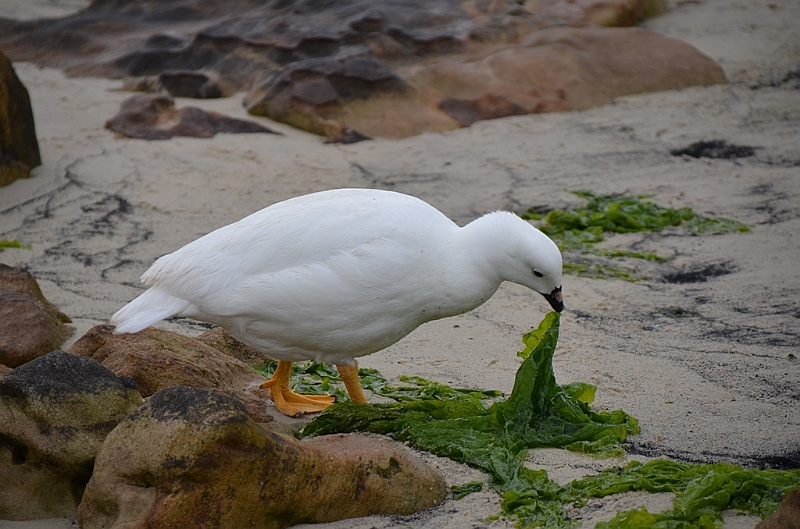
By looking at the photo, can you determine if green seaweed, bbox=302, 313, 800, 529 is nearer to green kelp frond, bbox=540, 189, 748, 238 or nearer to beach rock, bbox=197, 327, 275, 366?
beach rock, bbox=197, 327, 275, 366

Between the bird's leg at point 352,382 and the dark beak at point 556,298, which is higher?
the dark beak at point 556,298

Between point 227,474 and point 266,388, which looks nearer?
point 227,474

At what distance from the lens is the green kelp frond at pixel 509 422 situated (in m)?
4.02

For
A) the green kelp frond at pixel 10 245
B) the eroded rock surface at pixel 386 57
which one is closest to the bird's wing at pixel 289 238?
the green kelp frond at pixel 10 245

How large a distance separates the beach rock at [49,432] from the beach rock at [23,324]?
1062 mm

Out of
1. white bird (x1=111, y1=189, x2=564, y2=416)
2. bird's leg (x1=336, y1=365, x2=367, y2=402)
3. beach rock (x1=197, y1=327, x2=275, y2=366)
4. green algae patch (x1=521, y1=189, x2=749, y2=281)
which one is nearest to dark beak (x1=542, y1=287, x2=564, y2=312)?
white bird (x1=111, y1=189, x2=564, y2=416)

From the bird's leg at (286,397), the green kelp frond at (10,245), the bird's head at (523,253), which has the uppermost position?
the bird's head at (523,253)

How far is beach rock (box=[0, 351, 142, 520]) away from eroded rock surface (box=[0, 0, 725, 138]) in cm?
543

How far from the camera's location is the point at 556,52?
10.1 metres

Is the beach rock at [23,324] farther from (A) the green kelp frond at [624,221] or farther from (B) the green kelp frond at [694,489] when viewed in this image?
(A) the green kelp frond at [624,221]

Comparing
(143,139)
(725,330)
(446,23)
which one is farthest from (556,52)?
(725,330)

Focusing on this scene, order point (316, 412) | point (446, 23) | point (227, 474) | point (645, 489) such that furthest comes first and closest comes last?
point (446, 23)
point (316, 412)
point (645, 489)
point (227, 474)

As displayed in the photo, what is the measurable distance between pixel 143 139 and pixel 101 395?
5.33 metres

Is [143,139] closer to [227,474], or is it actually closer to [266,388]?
[266,388]
